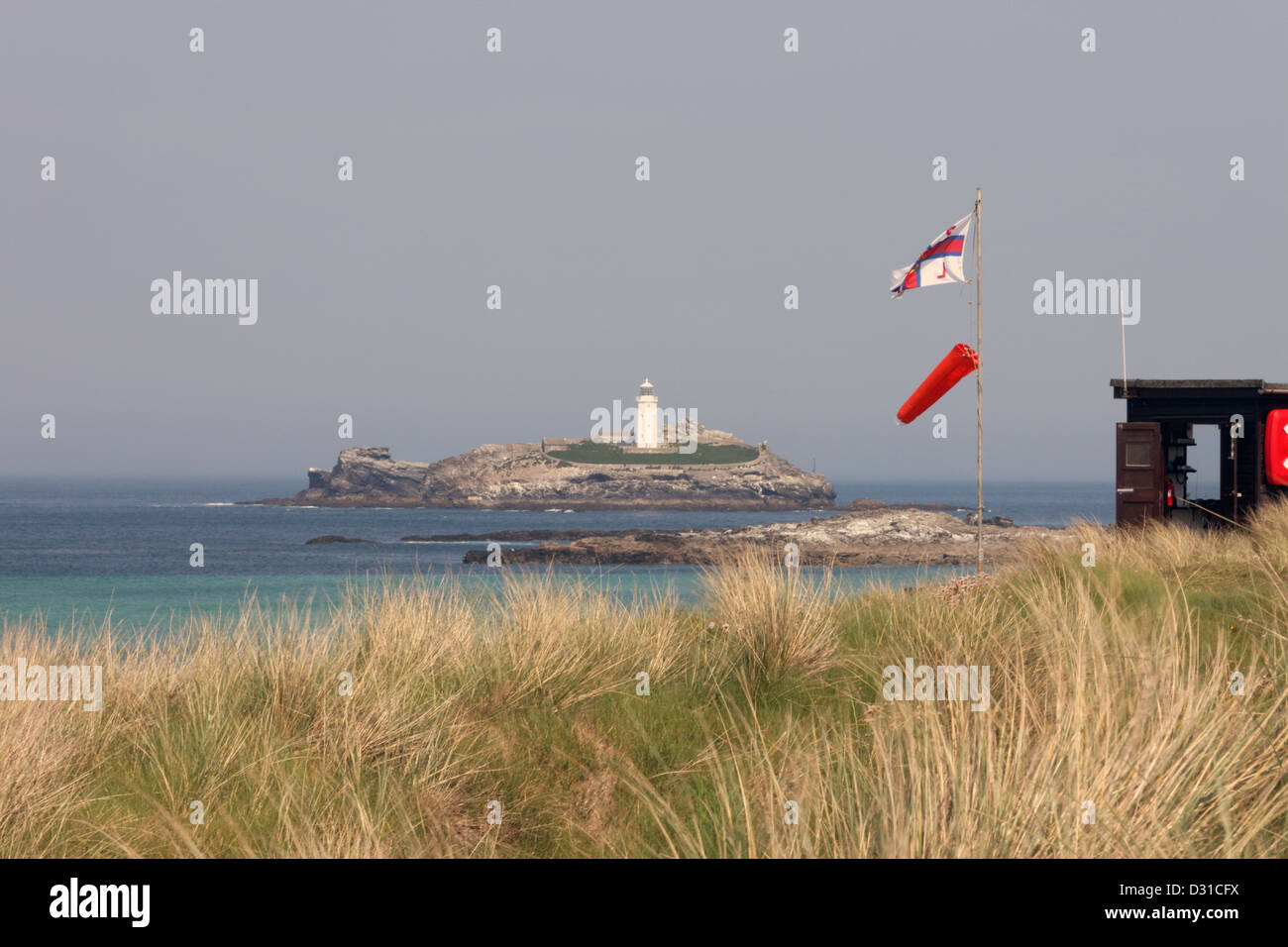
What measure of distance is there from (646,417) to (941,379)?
421 ft

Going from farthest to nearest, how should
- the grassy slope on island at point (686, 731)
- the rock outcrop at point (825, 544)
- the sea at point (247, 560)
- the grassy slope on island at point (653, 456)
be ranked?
the grassy slope on island at point (653, 456) < the rock outcrop at point (825, 544) < the sea at point (247, 560) < the grassy slope on island at point (686, 731)

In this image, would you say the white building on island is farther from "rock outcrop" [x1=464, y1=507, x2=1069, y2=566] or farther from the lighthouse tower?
"rock outcrop" [x1=464, y1=507, x2=1069, y2=566]

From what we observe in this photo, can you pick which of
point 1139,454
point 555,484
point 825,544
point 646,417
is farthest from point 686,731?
point 555,484

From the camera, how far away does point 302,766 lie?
6.26m

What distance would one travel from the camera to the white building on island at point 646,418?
126438mm

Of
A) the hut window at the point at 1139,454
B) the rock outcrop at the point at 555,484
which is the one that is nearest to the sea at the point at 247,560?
the hut window at the point at 1139,454

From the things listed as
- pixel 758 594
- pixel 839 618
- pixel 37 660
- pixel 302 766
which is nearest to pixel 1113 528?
pixel 839 618

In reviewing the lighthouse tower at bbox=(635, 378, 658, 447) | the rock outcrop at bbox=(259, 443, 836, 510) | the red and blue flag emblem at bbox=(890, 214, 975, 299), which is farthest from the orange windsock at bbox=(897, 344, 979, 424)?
the rock outcrop at bbox=(259, 443, 836, 510)

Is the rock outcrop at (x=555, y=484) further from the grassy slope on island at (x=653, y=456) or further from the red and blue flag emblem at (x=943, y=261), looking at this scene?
the red and blue flag emblem at (x=943, y=261)

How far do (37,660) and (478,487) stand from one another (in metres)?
147

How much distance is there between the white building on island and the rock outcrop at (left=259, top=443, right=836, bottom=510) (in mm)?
4291

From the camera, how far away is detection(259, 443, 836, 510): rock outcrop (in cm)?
14800

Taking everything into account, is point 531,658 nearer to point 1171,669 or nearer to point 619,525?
point 1171,669

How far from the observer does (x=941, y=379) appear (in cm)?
1193
